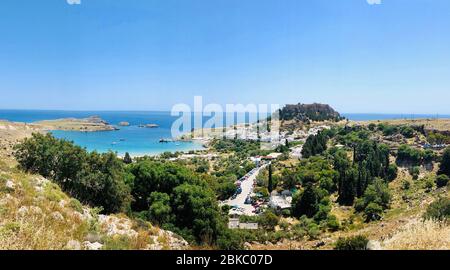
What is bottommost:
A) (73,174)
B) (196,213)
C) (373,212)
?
(373,212)

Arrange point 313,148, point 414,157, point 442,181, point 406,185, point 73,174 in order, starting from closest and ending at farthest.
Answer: point 73,174, point 442,181, point 406,185, point 414,157, point 313,148

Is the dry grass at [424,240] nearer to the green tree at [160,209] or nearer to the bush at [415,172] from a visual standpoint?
the green tree at [160,209]

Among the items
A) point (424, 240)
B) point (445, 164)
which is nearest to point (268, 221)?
point (424, 240)

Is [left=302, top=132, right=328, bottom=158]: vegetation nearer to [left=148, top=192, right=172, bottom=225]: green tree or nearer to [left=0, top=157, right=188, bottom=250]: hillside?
[left=148, top=192, right=172, bottom=225]: green tree

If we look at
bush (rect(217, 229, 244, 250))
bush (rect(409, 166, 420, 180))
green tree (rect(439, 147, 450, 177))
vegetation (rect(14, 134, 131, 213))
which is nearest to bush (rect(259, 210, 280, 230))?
bush (rect(217, 229, 244, 250))

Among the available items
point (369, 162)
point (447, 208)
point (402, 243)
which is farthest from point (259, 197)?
point (402, 243)

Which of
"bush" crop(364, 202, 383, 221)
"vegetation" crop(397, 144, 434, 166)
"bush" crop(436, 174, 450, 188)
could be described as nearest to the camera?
"bush" crop(364, 202, 383, 221)

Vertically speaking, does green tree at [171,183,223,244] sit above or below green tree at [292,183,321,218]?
above

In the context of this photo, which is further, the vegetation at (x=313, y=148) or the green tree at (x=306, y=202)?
the vegetation at (x=313, y=148)

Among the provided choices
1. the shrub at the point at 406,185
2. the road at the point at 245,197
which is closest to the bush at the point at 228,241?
the road at the point at 245,197

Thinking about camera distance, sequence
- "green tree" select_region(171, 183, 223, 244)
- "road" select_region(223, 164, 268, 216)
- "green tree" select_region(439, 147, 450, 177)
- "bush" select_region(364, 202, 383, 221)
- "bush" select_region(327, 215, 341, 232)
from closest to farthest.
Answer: "green tree" select_region(171, 183, 223, 244), "bush" select_region(327, 215, 341, 232), "bush" select_region(364, 202, 383, 221), "road" select_region(223, 164, 268, 216), "green tree" select_region(439, 147, 450, 177)

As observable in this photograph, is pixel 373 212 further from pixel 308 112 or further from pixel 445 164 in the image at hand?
pixel 308 112
